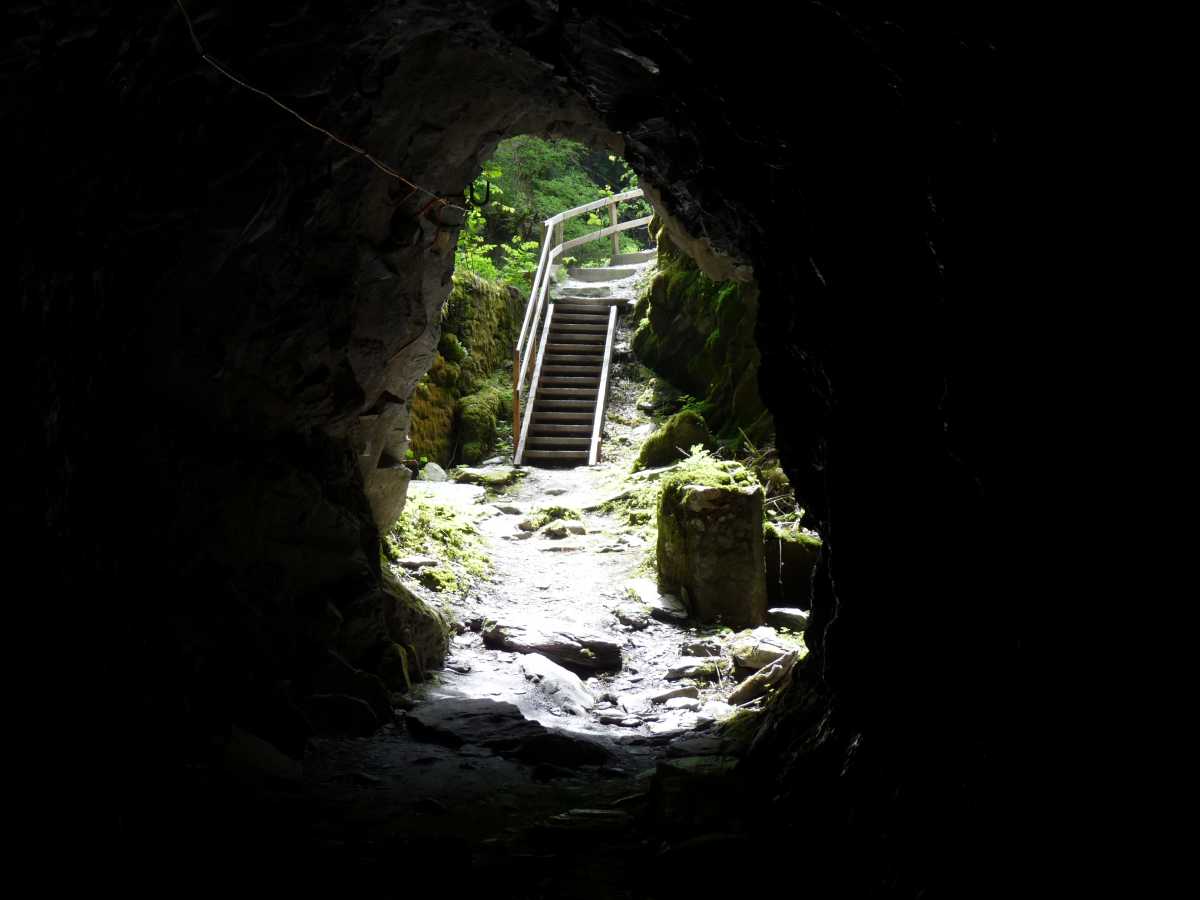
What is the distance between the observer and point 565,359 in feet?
48.8

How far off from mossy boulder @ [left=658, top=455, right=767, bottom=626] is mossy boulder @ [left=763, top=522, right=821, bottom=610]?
0.36m

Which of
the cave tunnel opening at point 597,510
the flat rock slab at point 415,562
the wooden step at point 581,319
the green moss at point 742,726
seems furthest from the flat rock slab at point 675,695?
the wooden step at point 581,319

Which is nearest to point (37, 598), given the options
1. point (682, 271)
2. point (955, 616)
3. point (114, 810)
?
point (114, 810)

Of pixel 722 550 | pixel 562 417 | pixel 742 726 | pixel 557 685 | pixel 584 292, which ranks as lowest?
pixel 557 685

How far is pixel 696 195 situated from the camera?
6.00 m

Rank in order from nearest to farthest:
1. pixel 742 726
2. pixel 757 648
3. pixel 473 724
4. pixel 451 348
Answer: pixel 742 726 → pixel 473 724 → pixel 757 648 → pixel 451 348

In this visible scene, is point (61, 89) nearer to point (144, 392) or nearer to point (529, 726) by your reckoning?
point (144, 392)

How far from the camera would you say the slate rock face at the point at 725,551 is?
7980mm

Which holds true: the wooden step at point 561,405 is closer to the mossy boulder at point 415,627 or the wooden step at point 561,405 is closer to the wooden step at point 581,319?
the wooden step at point 581,319

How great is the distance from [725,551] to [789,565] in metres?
0.86

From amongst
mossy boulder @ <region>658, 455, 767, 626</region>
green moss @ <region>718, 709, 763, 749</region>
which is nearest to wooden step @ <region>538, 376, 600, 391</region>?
mossy boulder @ <region>658, 455, 767, 626</region>

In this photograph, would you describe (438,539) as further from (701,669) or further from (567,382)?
(567,382)

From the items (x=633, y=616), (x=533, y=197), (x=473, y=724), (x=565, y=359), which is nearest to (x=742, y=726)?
(x=473, y=724)

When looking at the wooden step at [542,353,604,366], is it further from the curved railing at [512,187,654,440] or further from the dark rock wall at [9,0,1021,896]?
the dark rock wall at [9,0,1021,896]
